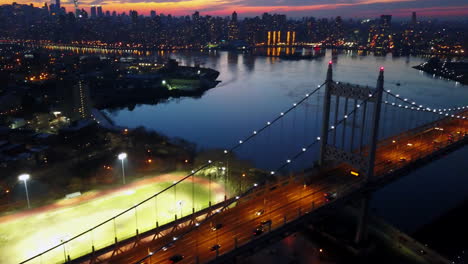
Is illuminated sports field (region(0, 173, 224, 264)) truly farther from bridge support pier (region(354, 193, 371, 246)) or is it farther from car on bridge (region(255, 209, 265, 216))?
bridge support pier (region(354, 193, 371, 246))

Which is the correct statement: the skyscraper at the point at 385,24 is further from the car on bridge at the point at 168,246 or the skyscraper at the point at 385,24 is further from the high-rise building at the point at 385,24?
the car on bridge at the point at 168,246

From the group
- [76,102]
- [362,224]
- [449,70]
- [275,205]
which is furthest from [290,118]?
[449,70]

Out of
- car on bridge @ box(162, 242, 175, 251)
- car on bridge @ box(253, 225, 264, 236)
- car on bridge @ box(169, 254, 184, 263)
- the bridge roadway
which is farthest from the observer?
car on bridge @ box(253, 225, 264, 236)

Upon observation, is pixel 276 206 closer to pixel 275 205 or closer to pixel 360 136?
pixel 275 205

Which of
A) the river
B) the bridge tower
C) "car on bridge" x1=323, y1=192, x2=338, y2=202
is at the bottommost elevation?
the river

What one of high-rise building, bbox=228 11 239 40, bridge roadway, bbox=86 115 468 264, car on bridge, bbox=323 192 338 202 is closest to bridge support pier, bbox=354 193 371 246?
bridge roadway, bbox=86 115 468 264

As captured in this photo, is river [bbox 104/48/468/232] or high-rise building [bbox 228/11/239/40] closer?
river [bbox 104/48/468/232]

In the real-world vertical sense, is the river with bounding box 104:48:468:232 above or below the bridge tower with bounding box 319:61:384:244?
below

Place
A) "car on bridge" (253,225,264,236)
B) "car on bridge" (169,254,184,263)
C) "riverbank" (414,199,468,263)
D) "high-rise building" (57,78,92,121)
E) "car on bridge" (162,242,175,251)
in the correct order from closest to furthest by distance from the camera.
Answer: "car on bridge" (169,254,184,263) → "car on bridge" (162,242,175,251) → "car on bridge" (253,225,264,236) → "riverbank" (414,199,468,263) → "high-rise building" (57,78,92,121)

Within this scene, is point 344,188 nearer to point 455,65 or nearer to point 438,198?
point 438,198
